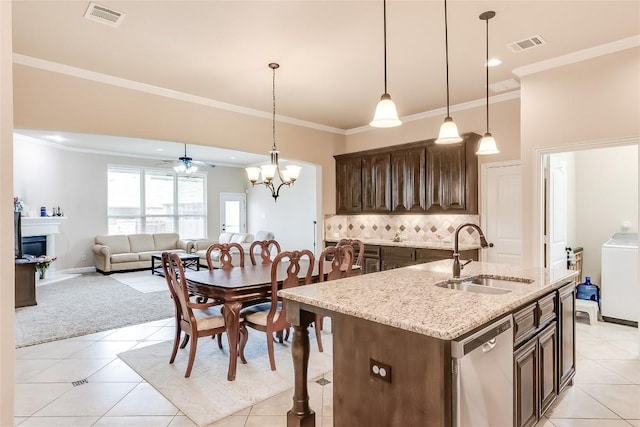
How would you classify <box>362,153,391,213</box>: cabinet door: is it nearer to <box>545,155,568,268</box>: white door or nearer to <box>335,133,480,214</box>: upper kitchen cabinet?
<box>335,133,480,214</box>: upper kitchen cabinet

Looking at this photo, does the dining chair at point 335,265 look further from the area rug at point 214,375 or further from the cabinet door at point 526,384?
the cabinet door at point 526,384

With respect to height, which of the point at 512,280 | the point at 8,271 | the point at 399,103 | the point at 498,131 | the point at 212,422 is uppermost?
the point at 399,103

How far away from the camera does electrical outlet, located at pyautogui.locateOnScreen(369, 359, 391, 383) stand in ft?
5.53

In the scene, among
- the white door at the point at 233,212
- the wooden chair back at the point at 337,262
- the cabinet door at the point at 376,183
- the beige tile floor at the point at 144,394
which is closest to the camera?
the beige tile floor at the point at 144,394

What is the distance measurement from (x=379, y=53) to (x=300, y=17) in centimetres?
101

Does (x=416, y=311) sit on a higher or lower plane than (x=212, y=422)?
higher

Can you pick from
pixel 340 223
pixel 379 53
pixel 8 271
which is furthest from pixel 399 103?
pixel 8 271

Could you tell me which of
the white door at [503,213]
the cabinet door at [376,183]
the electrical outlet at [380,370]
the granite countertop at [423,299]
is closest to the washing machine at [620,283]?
the white door at [503,213]

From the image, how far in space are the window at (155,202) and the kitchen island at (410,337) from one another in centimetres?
875

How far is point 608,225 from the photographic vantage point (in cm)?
517

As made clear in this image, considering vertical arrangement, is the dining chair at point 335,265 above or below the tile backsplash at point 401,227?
below

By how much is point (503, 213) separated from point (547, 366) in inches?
120

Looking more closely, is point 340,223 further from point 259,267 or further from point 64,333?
point 64,333

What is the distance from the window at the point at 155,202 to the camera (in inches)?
369
